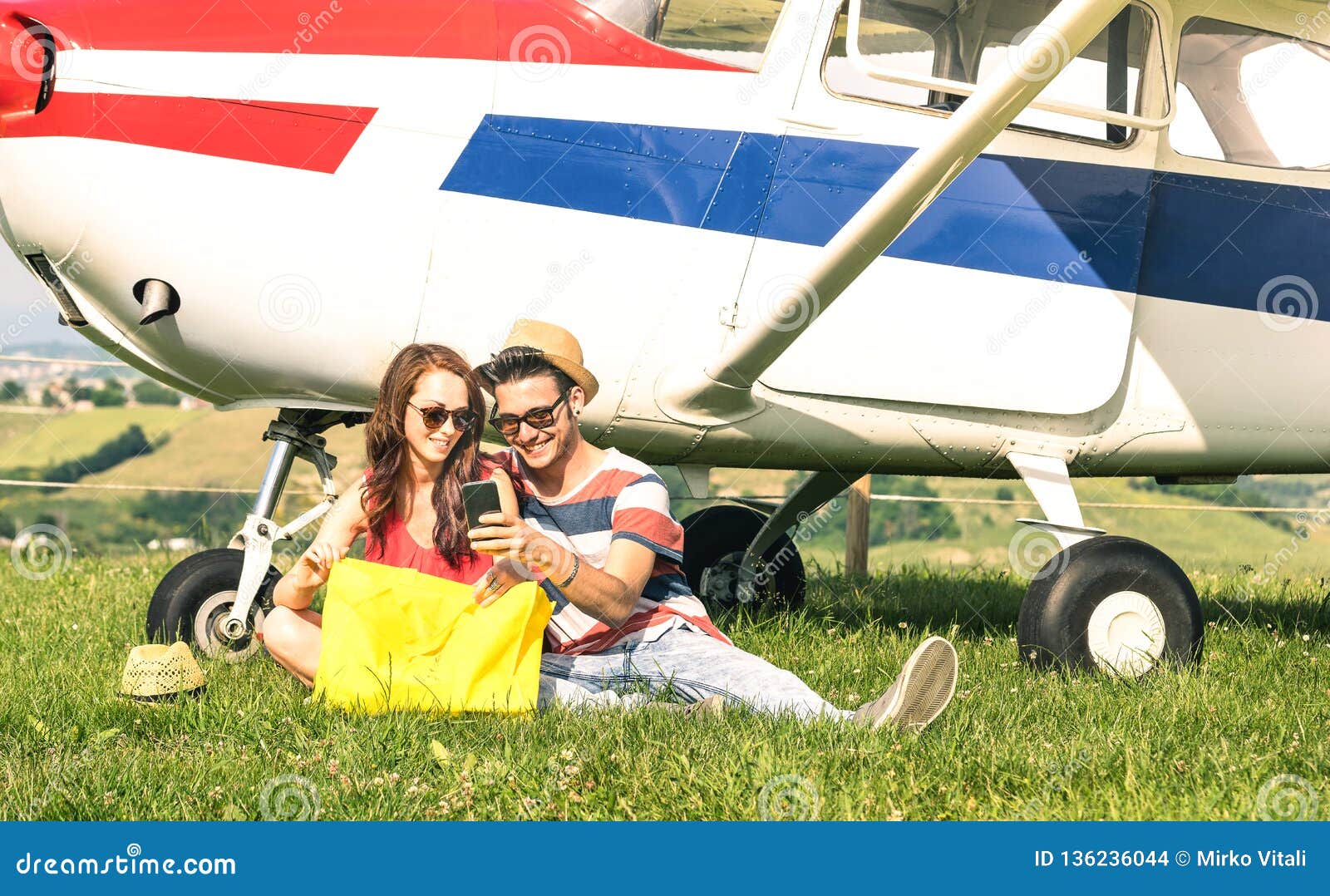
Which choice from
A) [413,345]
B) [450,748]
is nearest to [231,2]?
[413,345]

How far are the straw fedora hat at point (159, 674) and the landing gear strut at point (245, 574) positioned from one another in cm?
54

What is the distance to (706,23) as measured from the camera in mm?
4172

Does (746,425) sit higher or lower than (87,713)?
higher

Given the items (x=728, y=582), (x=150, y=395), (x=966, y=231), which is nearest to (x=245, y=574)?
(x=728, y=582)

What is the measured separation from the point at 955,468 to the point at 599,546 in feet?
5.69

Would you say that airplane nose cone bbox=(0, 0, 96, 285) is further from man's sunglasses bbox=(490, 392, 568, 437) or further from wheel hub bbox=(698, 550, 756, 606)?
wheel hub bbox=(698, 550, 756, 606)

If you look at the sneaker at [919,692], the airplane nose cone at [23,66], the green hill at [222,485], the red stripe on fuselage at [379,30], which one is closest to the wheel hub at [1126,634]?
the sneaker at [919,692]

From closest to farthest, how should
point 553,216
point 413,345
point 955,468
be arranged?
point 413,345
point 553,216
point 955,468

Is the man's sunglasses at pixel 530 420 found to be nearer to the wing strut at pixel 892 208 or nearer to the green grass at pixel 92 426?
the wing strut at pixel 892 208

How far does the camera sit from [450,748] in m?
3.02

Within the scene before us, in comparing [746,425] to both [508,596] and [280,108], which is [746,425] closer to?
[508,596]

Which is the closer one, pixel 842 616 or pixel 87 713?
pixel 87 713

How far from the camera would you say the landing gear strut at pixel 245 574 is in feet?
13.7

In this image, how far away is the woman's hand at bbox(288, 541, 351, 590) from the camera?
3369 mm
